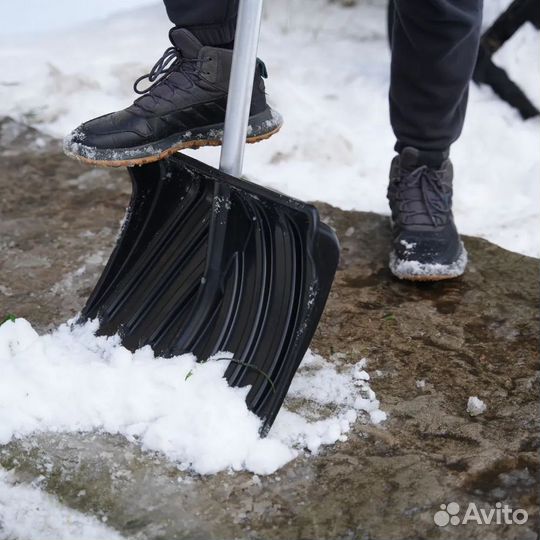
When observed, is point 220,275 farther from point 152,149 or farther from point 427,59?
point 427,59

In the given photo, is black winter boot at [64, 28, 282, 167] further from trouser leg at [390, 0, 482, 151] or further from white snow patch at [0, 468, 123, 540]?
white snow patch at [0, 468, 123, 540]

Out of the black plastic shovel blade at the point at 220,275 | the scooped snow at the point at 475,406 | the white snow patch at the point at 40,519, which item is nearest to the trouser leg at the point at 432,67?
the black plastic shovel blade at the point at 220,275

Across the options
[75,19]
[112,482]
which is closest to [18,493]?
[112,482]

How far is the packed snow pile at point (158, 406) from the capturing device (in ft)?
4.84

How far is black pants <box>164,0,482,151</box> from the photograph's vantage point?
176 cm

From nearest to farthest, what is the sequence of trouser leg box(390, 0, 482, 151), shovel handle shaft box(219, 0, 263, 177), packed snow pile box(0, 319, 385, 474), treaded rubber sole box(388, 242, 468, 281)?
packed snow pile box(0, 319, 385, 474)
shovel handle shaft box(219, 0, 263, 177)
trouser leg box(390, 0, 482, 151)
treaded rubber sole box(388, 242, 468, 281)

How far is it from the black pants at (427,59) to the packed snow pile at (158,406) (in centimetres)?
71

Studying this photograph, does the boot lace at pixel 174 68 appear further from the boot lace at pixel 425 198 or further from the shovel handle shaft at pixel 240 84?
the boot lace at pixel 425 198

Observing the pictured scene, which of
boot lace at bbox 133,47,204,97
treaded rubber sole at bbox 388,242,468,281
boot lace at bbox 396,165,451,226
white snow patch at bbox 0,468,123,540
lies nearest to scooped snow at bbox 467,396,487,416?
treaded rubber sole at bbox 388,242,468,281

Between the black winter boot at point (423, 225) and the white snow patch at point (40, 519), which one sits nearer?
the white snow patch at point (40, 519)

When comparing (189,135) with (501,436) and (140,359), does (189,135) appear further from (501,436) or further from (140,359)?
(501,436)

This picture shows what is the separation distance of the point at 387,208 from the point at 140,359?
3.76 ft

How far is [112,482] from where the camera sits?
55.9 inches

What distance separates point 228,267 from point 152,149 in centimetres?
29
